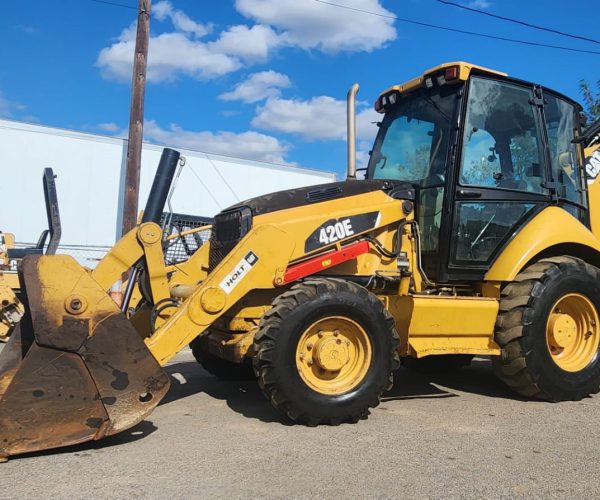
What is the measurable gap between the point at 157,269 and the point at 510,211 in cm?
326

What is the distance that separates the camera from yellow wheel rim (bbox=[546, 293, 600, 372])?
5395 millimetres

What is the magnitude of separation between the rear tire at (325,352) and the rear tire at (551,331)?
50.4 inches

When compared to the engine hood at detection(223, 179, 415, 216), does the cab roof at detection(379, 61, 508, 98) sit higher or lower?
higher

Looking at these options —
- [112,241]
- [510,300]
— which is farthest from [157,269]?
[112,241]

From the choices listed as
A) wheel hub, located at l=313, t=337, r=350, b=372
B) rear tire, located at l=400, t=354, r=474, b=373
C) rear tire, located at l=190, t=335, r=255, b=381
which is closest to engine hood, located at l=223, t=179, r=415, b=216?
wheel hub, located at l=313, t=337, r=350, b=372

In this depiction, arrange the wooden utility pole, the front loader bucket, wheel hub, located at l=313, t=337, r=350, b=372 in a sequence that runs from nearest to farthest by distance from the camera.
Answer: the front loader bucket < wheel hub, located at l=313, t=337, r=350, b=372 < the wooden utility pole

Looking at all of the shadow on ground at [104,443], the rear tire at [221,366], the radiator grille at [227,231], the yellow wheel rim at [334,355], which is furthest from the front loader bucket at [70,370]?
the rear tire at [221,366]

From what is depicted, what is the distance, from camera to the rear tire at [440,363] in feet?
21.5

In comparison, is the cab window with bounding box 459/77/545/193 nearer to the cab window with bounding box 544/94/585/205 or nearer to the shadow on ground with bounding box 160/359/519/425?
the cab window with bounding box 544/94/585/205

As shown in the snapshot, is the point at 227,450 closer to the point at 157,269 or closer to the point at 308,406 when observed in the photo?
the point at 308,406

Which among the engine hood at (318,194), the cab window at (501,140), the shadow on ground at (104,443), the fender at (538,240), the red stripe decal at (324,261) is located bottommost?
the shadow on ground at (104,443)

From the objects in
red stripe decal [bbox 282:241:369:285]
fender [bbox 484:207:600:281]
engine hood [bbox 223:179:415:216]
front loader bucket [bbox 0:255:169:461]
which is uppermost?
engine hood [bbox 223:179:415:216]

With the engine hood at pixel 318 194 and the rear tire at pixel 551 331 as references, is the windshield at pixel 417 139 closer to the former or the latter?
the engine hood at pixel 318 194

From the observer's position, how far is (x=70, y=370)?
368cm
